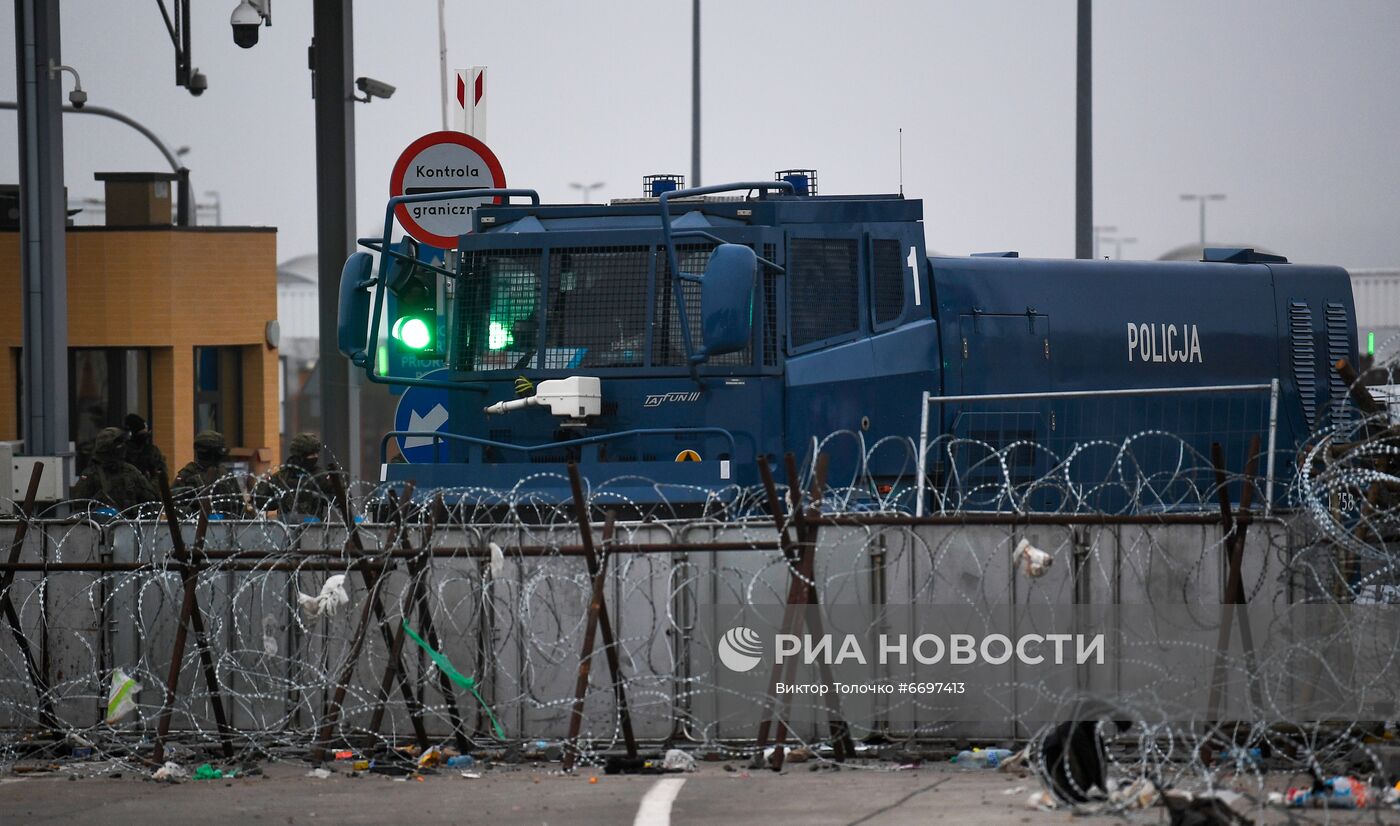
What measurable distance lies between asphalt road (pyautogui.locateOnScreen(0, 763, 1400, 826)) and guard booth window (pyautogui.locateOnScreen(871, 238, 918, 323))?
3.83m

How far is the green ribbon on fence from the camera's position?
10227mm

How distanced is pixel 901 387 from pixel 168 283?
18373 millimetres

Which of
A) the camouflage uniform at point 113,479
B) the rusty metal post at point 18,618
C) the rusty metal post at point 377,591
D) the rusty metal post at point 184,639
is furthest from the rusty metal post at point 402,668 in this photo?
the camouflage uniform at point 113,479

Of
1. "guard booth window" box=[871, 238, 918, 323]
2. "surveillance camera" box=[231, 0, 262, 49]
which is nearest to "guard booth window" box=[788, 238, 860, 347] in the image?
"guard booth window" box=[871, 238, 918, 323]

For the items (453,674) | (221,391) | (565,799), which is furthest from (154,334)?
(565,799)

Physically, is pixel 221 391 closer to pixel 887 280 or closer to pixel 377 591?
pixel 887 280

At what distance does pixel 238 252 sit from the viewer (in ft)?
99.2

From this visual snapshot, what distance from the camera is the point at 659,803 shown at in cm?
910

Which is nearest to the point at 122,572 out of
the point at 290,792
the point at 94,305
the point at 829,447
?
the point at 290,792

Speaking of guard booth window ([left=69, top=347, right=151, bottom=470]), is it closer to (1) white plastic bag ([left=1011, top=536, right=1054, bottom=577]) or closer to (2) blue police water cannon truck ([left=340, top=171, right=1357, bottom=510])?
(2) blue police water cannon truck ([left=340, top=171, right=1357, bottom=510])

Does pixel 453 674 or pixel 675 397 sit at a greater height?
pixel 675 397

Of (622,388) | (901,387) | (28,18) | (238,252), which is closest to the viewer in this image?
(622,388)

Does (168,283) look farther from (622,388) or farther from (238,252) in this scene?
(622,388)

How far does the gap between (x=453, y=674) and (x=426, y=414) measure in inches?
132
